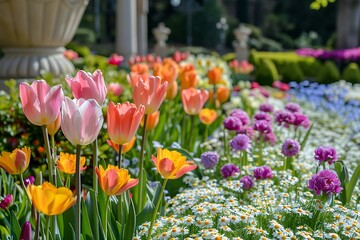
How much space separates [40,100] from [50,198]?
0.43 m

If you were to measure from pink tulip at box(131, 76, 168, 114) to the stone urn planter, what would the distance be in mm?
2731

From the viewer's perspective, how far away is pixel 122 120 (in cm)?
189

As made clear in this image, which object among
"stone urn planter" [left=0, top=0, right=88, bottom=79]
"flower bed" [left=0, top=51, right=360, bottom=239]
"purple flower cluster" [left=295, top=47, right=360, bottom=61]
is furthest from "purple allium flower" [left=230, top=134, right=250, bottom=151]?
"purple flower cluster" [left=295, top=47, right=360, bottom=61]

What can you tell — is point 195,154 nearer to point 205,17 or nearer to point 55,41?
point 55,41

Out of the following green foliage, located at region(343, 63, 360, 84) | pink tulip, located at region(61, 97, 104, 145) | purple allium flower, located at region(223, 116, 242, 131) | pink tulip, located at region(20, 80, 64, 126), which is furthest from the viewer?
green foliage, located at region(343, 63, 360, 84)

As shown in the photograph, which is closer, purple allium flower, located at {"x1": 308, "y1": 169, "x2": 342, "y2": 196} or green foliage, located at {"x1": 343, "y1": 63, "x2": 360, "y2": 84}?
purple allium flower, located at {"x1": 308, "y1": 169, "x2": 342, "y2": 196}

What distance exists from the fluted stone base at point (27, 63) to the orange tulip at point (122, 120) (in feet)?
10.6

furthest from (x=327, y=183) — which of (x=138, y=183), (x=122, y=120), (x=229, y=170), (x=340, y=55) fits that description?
(x=340, y=55)

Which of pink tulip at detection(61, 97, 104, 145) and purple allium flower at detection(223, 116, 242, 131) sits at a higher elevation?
pink tulip at detection(61, 97, 104, 145)

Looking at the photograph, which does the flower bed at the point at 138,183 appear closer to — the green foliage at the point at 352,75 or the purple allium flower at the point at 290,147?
the purple allium flower at the point at 290,147

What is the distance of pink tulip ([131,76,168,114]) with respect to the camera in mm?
2201

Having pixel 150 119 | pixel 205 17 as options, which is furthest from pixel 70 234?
pixel 205 17

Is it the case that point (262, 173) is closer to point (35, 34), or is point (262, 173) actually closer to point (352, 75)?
point (35, 34)

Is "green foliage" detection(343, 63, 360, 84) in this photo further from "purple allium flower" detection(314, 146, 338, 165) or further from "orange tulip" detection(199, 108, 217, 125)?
"purple allium flower" detection(314, 146, 338, 165)
